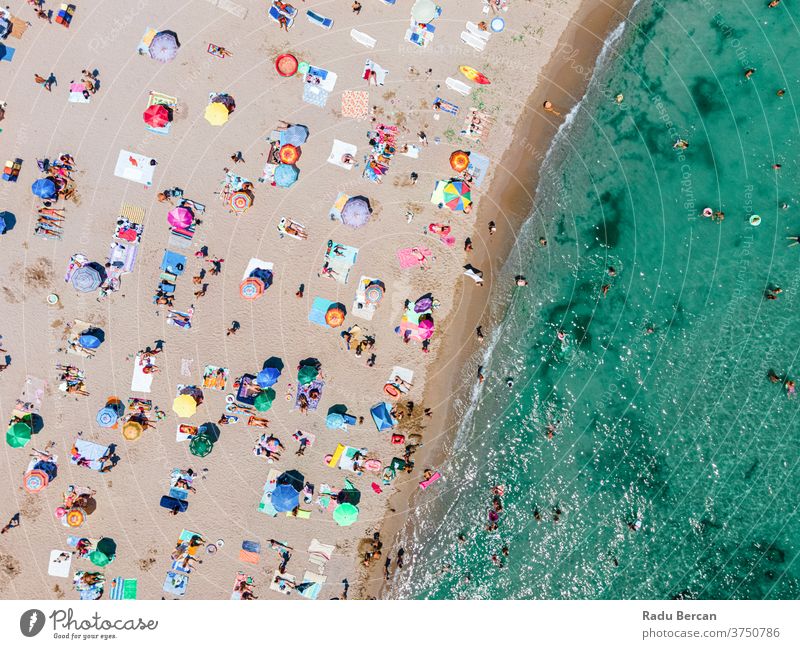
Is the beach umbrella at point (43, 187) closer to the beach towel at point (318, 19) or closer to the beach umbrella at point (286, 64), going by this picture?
the beach umbrella at point (286, 64)

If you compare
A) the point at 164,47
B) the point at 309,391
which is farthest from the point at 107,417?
the point at 164,47

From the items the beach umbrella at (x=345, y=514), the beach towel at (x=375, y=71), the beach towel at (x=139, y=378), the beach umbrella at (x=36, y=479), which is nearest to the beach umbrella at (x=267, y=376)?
the beach towel at (x=139, y=378)

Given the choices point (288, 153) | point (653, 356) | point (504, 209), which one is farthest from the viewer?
point (653, 356)

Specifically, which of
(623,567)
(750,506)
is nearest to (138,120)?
(623,567)

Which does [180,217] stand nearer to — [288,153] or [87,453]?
[288,153]

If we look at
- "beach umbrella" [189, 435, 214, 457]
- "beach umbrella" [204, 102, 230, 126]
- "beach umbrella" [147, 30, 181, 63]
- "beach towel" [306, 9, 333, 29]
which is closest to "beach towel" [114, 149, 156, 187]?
"beach umbrella" [204, 102, 230, 126]

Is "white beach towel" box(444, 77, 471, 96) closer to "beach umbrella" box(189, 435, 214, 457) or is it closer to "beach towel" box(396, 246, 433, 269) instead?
"beach towel" box(396, 246, 433, 269)

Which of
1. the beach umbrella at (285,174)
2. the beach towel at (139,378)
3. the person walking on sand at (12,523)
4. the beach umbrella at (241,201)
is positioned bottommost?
the person walking on sand at (12,523)
